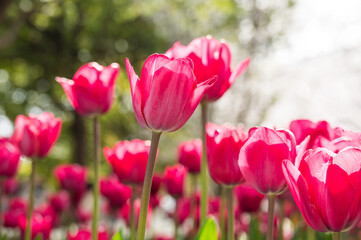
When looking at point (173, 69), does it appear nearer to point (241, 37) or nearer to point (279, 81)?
point (241, 37)

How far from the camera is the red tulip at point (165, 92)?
787 millimetres

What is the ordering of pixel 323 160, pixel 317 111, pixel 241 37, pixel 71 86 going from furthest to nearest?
pixel 241 37, pixel 317 111, pixel 71 86, pixel 323 160

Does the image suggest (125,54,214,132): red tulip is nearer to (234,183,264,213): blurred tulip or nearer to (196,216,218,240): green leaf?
(196,216,218,240): green leaf

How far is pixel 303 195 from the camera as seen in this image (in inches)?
28.7

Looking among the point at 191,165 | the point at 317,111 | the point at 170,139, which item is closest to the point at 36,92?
the point at 170,139

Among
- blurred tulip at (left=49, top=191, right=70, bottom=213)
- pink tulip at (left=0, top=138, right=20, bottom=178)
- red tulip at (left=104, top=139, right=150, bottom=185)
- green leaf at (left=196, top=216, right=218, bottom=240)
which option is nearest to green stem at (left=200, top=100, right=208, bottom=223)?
green leaf at (left=196, top=216, right=218, bottom=240)

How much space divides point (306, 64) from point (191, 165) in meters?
10.8

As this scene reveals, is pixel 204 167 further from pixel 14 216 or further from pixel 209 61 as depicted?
pixel 14 216

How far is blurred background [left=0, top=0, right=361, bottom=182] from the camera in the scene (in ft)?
39.2

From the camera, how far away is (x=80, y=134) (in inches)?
579

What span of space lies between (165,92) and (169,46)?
13172mm

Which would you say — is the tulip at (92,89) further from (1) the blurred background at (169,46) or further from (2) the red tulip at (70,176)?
(1) the blurred background at (169,46)

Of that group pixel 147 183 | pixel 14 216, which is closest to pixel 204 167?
pixel 147 183

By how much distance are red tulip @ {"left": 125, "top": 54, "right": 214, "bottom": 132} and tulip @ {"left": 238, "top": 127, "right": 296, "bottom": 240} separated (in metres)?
0.14
